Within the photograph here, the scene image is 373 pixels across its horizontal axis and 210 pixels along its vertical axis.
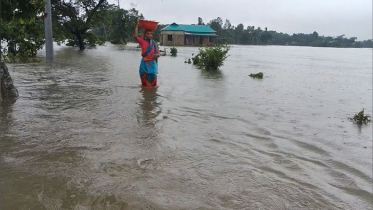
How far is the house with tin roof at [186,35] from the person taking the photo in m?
52.1

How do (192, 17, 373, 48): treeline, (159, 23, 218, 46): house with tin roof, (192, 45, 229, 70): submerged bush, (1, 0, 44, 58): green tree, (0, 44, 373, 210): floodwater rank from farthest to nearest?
1. (192, 17, 373, 48): treeline
2. (159, 23, 218, 46): house with tin roof
3. (192, 45, 229, 70): submerged bush
4. (1, 0, 44, 58): green tree
5. (0, 44, 373, 210): floodwater

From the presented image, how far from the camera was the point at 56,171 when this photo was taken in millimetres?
3086

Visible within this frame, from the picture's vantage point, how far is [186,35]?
53.7m

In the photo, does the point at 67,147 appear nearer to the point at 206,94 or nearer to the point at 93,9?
the point at 206,94

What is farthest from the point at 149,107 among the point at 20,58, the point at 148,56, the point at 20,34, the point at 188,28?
the point at 188,28

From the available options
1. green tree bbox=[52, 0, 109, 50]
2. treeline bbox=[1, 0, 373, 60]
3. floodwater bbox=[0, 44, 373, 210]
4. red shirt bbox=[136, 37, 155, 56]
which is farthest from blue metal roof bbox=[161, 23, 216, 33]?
floodwater bbox=[0, 44, 373, 210]

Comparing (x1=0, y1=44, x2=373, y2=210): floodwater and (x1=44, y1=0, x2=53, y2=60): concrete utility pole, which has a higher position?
(x1=44, y1=0, x2=53, y2=60): concrete utility pole

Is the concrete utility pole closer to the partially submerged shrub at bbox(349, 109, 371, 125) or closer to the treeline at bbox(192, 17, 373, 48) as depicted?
the partially submerged shrub at bbox(349, 109, 371, 125)

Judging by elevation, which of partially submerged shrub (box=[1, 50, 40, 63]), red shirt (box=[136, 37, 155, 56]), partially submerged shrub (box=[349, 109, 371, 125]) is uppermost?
red shirt (box=[136, 37, 155, 56])

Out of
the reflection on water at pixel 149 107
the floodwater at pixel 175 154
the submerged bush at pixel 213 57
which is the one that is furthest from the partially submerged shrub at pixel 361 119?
the submerged bush at pixel 213 57

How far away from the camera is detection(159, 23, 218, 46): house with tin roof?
52.1 m

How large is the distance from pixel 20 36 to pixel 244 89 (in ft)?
37.2

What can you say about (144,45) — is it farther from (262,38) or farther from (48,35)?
(262,38)

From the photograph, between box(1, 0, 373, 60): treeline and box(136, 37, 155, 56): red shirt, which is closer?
box(1, 0, 373, 60): treeline
